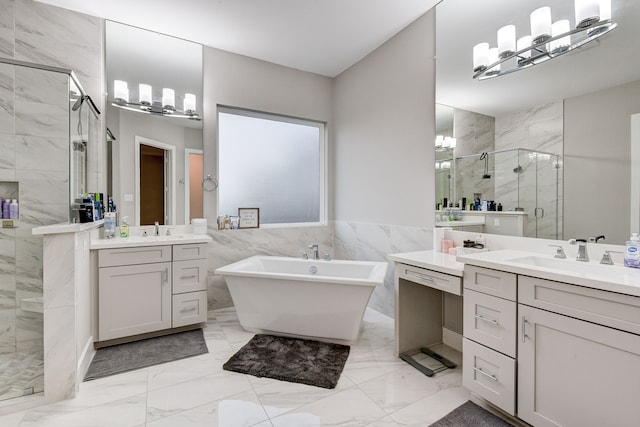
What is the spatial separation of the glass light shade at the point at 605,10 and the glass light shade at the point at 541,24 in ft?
0.78

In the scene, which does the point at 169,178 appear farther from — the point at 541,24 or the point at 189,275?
the point at 541,24

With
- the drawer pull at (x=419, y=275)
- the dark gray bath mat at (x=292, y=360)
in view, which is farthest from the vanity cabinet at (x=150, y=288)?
the drawer pull at (x=419, y=275)

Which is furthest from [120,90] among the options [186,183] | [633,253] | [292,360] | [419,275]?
[633,253]

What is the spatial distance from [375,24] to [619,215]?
2.41 m

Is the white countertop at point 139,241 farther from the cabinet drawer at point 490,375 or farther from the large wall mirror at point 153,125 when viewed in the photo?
the cabinet drawer at point 490,375

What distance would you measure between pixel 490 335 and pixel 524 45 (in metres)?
1.84

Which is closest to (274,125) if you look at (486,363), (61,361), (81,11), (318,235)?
(318,235)

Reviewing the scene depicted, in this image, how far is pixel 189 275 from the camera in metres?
2.74

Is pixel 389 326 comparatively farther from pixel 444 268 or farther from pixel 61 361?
pixel 61 361

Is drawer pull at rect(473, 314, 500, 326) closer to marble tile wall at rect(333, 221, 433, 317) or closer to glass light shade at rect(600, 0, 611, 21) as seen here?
marble tile wall at rect(333, 221, 433, 317)

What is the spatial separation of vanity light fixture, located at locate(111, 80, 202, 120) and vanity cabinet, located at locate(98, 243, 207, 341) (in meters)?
1.41

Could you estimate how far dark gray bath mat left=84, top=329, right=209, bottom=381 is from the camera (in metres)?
2.14

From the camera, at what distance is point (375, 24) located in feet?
9.21

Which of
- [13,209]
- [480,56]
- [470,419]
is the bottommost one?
[470,419]
